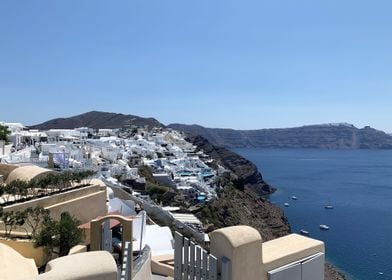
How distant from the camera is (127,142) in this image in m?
65.2

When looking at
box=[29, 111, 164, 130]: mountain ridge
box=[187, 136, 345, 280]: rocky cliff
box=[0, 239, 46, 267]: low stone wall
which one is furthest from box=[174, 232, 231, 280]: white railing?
box=[29, 111, 164, 130]: mountain ridge

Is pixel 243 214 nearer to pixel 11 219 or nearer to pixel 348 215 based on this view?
pixel 348 215

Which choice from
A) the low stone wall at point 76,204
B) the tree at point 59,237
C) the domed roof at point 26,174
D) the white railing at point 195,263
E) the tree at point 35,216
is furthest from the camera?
the domed roof at point 26,174

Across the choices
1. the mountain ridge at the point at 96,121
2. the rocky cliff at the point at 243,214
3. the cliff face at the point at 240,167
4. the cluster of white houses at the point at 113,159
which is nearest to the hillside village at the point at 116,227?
the cluster of white houses at the point at 113,159

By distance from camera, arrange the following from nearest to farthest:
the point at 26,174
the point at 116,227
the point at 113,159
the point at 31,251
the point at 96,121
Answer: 1. the point at 31,251
2. the point at 116,227
3. the point at 26,174
4. the point at 113,159
5. the point at 96,121

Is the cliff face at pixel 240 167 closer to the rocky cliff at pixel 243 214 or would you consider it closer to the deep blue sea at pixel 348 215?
the deep blue sea at pixel 348 215

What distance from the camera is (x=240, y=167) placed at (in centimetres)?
9194

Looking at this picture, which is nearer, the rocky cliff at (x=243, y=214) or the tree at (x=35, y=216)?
the tree at (x=35, y=216)

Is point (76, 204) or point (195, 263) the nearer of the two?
point (195, 263)

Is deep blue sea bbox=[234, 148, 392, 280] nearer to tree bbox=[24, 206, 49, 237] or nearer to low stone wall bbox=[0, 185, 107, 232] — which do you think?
low stone wall bbox=[0, 185, 107, 232]

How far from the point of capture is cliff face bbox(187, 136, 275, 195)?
80.4 metres

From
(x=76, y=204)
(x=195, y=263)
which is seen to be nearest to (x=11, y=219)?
(x=76, y=204)

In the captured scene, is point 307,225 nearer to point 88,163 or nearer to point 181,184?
point 181,184

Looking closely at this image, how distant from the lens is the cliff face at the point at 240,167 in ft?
264
